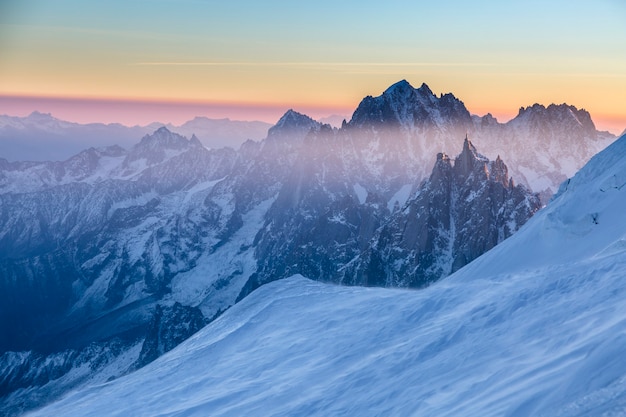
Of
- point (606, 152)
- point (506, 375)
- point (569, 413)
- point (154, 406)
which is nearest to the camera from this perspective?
point (569, 413)

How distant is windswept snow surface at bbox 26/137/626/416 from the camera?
952 inches

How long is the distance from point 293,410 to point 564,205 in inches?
1780

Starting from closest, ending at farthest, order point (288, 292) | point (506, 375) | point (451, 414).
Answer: point (451, 414)
point (506, 375)
point (288, 292)

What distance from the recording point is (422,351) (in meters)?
34.0

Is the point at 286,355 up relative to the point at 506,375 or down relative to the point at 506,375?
down

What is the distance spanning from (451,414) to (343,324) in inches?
833

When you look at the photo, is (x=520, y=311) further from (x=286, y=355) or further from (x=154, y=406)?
(x=154, y=406)

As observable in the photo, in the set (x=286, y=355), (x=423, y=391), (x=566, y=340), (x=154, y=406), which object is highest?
(x=566, y=340)

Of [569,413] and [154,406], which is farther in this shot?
[154,406]

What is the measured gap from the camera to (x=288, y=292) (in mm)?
60344

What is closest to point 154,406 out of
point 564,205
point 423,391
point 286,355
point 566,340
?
point 286,355

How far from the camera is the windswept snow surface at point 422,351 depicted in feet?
79.3

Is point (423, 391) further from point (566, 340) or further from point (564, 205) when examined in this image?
point (564, 205)

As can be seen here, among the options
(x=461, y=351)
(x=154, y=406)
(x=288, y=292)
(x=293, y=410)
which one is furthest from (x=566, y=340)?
(x=288, y=292)
